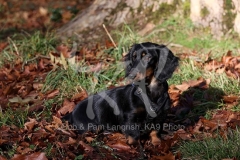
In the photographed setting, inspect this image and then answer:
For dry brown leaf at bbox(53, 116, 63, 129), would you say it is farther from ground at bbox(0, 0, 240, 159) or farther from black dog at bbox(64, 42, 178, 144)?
black dog at bbox(64, 42, 178, 144)

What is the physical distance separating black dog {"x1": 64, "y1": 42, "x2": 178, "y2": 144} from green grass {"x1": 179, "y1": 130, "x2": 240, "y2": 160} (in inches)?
22.7

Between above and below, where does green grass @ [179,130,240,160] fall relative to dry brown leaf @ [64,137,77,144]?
below

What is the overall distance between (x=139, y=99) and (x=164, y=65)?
17.1 inches

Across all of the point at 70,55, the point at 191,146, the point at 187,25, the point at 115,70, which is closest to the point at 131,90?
the point at 191,146

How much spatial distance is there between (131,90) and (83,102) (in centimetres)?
67

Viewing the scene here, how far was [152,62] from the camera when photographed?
4.18 m

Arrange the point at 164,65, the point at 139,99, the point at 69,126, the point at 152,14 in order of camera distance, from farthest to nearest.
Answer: the point at 152,14
the point at 69,126
the point at 164,65
the point at 139,99

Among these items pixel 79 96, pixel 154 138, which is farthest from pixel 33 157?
pixel 79 96

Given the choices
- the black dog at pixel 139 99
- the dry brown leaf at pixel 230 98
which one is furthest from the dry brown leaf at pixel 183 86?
the black dog at pixel 139 99

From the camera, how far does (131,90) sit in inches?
166

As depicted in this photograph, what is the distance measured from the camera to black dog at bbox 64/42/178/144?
161 inches

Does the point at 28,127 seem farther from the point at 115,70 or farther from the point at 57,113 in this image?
the point at 115,70

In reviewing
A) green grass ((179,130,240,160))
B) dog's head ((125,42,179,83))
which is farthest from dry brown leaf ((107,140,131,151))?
dog's head ((125,42,179,83))

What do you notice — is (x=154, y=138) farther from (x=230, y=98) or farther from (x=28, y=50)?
(x=28, y=50)
